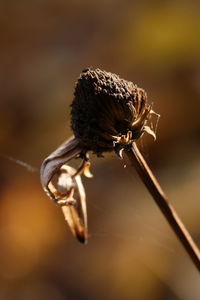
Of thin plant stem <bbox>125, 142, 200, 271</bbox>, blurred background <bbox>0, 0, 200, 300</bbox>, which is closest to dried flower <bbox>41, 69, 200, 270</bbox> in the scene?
thin plant stem <bbox>125, 142, 200, 271</bbox>

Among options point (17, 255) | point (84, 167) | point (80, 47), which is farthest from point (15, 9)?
point (84, 167)

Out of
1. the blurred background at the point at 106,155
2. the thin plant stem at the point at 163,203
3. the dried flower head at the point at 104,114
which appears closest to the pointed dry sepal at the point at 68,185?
the dried flower head at the point at 104,114

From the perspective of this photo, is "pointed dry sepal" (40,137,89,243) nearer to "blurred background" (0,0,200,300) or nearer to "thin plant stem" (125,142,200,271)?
"thin plant stem" (125,142,200,271)

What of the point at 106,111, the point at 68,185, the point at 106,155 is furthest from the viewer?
the point at 106,155

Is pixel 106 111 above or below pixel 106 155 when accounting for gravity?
above

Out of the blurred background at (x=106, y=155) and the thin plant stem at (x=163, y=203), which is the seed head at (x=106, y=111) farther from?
the blurred background at (x=106, y=155)

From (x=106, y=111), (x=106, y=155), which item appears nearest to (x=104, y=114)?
(x=106, y=111)

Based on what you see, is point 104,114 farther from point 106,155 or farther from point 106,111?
point 106,155
